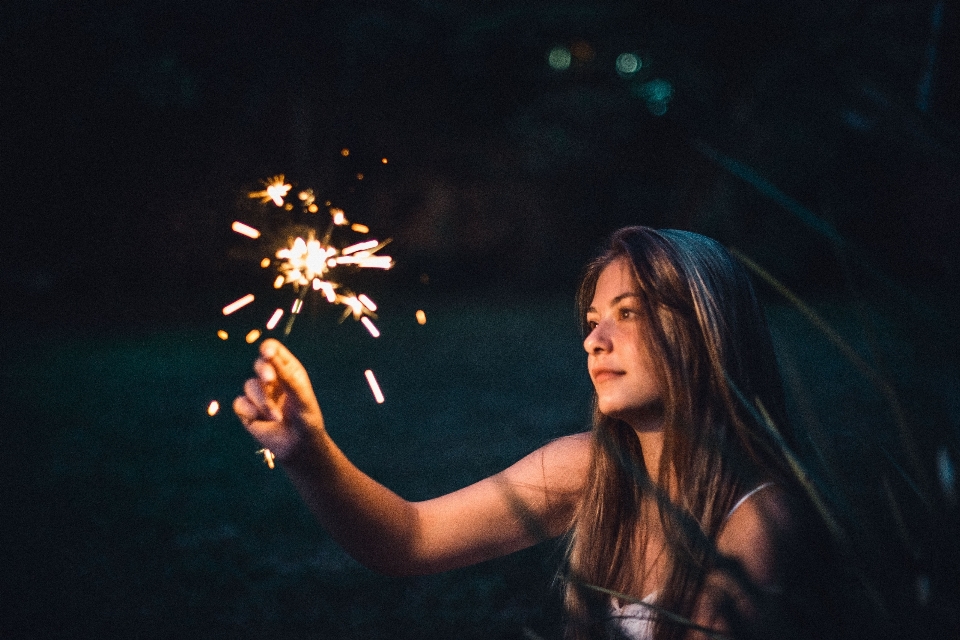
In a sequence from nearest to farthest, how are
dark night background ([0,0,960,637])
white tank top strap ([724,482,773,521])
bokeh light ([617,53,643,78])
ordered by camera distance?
dark night background ([0,0,960,637]) < white tank top strap ([724,482,773,521]) < bokeh light ([617,53,643,78])

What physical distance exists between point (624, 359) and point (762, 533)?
40 cm

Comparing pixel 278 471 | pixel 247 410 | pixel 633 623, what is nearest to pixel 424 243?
pixel 278 471

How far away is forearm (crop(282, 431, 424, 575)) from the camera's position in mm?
1632

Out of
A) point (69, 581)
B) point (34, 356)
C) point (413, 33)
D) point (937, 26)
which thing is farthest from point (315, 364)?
point (937, 26)

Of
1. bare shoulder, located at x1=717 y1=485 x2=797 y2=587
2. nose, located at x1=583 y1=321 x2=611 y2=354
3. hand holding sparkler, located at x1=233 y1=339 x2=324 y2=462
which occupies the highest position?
hand holding sparkler, located at x1=233 y1=339 x2=324 y2=462

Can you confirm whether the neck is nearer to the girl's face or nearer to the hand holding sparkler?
the girl's face

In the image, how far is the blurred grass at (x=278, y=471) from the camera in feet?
11.0

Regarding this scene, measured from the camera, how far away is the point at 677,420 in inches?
60.7

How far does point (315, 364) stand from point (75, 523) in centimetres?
352

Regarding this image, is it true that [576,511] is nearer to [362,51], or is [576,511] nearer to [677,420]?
[677,420]

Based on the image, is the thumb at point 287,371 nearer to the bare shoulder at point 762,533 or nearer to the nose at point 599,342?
the nose at point 599,342

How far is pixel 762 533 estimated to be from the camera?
1.43m

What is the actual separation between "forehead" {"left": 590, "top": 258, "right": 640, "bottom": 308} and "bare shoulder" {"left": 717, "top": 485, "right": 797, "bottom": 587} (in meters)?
0.46

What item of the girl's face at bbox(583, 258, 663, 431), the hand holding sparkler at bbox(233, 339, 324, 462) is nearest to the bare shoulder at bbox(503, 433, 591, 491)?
the girl's face at bbox(583, 258, 663, 431)
